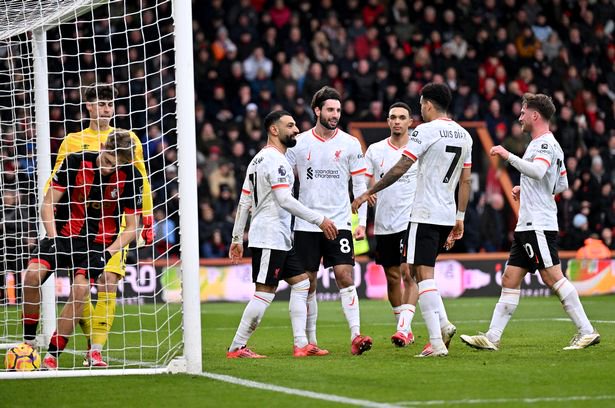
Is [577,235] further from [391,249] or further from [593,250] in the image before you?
[391,249]

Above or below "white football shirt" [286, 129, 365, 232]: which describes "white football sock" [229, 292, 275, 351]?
below

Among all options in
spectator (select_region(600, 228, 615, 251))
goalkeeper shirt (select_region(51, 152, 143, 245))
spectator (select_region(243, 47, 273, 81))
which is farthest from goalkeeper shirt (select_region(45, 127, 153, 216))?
spectator (select_region(600, 228, 615, 251))

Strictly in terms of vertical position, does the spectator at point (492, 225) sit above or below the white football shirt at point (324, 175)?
below

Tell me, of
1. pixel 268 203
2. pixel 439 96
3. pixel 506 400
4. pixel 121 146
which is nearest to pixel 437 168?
pixel 439 96

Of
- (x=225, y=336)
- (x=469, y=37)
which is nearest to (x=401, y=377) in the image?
(x=225, y=336)

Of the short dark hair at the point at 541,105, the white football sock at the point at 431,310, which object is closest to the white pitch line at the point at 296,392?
the white football sock at the point at 431,310

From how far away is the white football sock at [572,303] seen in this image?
9836 millimetres

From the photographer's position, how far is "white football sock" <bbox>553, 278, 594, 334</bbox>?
9836 millimetres

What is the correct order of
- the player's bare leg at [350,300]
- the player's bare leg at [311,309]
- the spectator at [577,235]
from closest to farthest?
the player's bare leg at [350,300], the player's bare leg at [311,309], the spectator at [577,235]

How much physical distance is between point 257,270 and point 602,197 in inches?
556

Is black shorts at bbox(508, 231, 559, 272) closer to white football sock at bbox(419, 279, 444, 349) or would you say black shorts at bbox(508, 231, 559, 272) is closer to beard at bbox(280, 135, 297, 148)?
white football sock at bbox(419, 279, 444, 349)

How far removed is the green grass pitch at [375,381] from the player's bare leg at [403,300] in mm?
130

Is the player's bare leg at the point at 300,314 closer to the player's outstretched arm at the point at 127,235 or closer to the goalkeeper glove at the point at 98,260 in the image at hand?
the player's outstretched arm at the point at 127,235

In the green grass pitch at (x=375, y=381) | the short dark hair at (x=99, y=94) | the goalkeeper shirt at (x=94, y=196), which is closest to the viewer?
the green grass pitch at (x=375, y=381)
